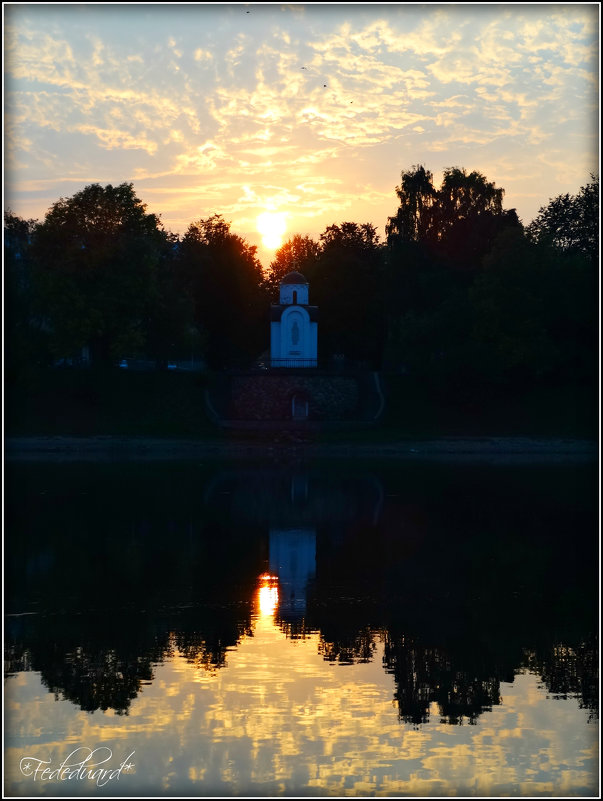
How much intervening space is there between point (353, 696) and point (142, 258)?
58474 millimetres

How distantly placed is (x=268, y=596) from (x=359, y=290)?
6925 cm

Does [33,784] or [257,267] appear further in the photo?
[257,267]

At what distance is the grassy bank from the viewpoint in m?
65.2

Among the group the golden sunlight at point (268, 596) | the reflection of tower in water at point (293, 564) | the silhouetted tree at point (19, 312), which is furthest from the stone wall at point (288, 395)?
the golden sunlight at point (268, 596)

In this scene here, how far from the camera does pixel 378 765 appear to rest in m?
14.2

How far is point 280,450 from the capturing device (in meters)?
62.2

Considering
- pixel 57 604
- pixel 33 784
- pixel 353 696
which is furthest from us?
pixel 57 604

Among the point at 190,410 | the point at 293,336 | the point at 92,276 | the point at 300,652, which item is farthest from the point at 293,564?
the point at 293,336

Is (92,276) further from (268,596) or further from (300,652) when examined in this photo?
(300,652)

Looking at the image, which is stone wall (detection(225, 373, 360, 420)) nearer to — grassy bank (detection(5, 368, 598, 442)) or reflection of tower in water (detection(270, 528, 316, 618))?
grassy bank (detection(5, 368, 598, 442))

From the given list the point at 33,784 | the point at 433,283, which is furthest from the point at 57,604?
the point at 433,283

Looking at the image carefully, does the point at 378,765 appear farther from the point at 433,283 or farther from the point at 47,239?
the point at 433,283

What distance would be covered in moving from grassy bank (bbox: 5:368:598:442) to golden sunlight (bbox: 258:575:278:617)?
3856 centimetres

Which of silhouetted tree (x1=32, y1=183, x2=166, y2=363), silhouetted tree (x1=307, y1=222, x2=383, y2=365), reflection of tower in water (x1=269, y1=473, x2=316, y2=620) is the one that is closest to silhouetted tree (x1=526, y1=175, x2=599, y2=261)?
silhouetted tree (x1=307, y1=222, x2=383, y2=365)
